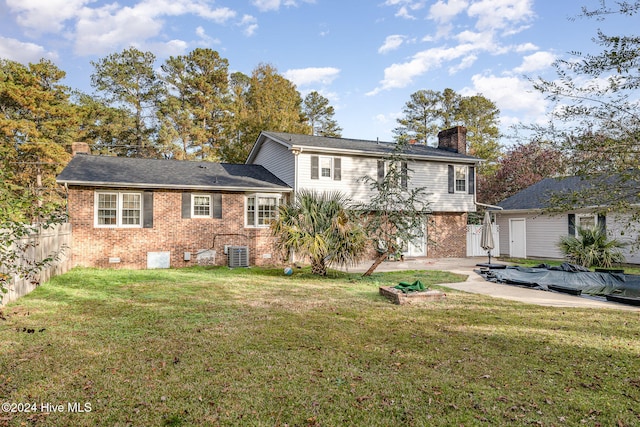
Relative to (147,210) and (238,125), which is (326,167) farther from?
(238,125)

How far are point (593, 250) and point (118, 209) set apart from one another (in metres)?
17.5

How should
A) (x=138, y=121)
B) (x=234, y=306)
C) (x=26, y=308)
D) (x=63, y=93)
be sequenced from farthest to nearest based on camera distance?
1. (x=138, y=121)
2. (x=63, y=93)
3. (x=234, y=306)
4. (x=26, y=308)

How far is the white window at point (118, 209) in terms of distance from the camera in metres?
12.7

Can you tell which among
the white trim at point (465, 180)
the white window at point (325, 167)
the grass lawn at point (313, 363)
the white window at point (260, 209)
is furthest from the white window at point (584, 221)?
the white window at point (260, 209)

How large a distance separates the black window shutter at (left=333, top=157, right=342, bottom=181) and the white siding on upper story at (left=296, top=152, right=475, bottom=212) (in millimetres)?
142

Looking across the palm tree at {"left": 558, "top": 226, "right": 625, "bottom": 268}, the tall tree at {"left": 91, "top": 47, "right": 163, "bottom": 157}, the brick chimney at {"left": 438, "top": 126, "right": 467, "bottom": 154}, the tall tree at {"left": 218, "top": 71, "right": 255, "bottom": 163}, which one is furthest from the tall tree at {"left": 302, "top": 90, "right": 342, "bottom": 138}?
the palm tree at {"left": 558, "top": 226, "right": 625, "bottom": 268}

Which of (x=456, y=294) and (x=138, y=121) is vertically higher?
(x=138, y=121)

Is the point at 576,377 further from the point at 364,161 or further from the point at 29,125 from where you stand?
the point at 29,125

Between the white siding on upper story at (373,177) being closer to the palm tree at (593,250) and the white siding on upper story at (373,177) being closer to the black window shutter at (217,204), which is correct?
the black window shutter at (217,204)

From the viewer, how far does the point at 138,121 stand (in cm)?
2903

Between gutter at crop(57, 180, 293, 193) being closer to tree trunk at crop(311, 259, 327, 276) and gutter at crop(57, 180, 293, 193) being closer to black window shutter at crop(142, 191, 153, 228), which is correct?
black window shutter at crop(142, 191, 153, 228)

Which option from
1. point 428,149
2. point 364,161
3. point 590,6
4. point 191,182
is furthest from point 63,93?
point 590,6

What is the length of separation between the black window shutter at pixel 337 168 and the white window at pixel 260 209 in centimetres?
269

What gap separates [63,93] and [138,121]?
499 centimetres
